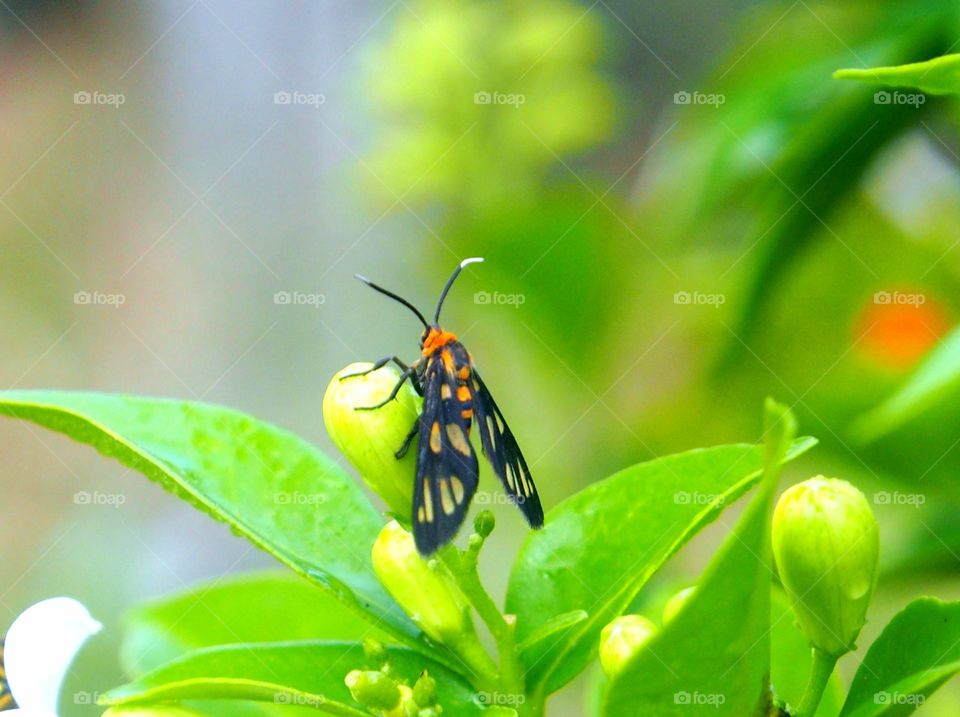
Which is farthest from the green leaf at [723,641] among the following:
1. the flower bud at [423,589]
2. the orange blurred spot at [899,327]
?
the orange blurred spot at [899,327]

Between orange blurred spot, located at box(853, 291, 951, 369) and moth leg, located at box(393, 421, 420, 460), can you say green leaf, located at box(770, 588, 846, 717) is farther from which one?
orange blurred spot, located at box(853, 291, 951, 369)

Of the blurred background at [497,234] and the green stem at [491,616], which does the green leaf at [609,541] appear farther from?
the blurred background at [497,234]

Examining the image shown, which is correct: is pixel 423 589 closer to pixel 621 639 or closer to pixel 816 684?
pixel 621 639

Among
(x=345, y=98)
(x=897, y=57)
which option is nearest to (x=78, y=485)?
(x=345, y=98)

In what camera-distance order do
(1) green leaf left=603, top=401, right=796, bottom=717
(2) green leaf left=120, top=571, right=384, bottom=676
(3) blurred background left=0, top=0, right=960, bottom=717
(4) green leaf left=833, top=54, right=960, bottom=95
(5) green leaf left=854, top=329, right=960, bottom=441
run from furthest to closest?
(3) blurred background left=0, top=0, right=960, bottom=717
(2) green leaf left=120, top=571, right=384, bottom=676
(5) green leaf left=854, top=329, right=960, bottom=441
(4) green leaf left=833, top=54, right=960, bottom=95
(1) green leaf left=603, top=401, right=796, bottom=717

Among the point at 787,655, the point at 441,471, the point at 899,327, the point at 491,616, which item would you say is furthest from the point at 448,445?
the point at 899,327

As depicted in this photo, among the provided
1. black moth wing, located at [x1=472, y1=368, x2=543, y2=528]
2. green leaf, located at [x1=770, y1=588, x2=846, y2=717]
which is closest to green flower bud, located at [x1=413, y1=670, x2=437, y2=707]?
black moth wing, located at [x1=472, y1=368, x2=543, y2=528]

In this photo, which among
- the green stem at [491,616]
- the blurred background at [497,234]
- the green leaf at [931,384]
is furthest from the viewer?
the blurred background at [497,234]
